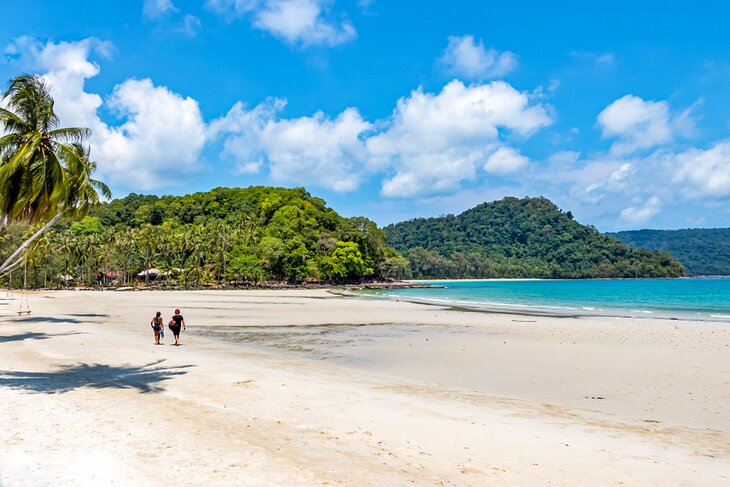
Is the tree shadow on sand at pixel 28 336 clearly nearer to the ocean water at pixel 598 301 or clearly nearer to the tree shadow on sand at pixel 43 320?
the tree shadow on sand at pixel 43 320

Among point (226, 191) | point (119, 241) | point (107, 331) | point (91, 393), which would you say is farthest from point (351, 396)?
point (226, 191)

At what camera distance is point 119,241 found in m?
95.0

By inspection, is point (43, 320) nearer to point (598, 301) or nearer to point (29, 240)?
point (29, 240)

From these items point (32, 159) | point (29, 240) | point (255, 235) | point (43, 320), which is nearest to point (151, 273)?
point (255, 235)

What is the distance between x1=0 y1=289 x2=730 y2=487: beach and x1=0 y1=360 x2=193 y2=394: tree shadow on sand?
0.22 ft

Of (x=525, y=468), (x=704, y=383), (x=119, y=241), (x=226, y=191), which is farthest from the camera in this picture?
(x=226, y=191)

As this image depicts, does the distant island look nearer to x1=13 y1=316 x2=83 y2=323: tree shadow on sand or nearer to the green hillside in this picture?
the green hillside

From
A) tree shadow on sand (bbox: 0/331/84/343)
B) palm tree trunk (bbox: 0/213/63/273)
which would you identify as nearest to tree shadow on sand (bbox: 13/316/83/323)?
tree shadow on sand (bbox: 0/331/84/343)

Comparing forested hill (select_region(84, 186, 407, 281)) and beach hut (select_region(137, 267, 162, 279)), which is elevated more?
forested hill (select_region(84, 186, 407, 281))

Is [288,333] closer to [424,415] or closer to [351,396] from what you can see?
[351,396]

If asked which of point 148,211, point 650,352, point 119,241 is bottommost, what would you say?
point 650,352

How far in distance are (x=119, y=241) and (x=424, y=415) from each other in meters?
99.1

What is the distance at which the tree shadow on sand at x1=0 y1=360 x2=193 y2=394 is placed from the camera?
10.9 m

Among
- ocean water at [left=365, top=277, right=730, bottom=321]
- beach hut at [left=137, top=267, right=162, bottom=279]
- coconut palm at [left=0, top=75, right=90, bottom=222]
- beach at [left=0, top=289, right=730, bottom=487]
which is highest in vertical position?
coconut palm at [left=0, top=75, right=90, bottom=222]
